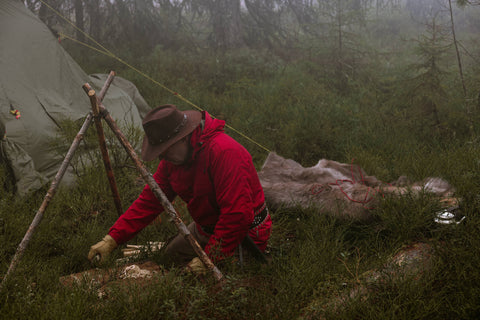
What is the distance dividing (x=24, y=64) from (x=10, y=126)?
130 cm

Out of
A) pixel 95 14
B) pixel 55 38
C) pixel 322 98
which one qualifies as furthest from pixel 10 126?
pixel 95 14

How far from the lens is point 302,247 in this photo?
2883mm

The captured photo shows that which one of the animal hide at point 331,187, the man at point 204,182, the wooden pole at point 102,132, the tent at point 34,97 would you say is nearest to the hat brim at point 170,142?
the man at point 204,182

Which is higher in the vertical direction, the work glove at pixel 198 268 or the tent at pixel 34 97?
the tent at pixel 34 97

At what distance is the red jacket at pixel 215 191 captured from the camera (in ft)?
7.90

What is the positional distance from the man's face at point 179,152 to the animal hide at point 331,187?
1543 millimetres

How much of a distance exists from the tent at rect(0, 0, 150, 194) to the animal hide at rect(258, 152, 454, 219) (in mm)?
2023

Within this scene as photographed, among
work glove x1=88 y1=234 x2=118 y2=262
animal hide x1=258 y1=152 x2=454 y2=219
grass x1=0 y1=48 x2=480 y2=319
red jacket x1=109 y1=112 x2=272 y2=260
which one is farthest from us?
animal hide x1=258 y1=152 x2=454 y2=219

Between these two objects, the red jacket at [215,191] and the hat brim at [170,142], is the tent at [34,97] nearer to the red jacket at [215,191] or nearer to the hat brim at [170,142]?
the red jacket at [215,191]

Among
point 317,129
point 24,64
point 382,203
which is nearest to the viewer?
point 382,203

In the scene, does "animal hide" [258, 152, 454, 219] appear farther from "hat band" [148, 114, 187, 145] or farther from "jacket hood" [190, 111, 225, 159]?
"hat band" [148, 114, 187, 145]

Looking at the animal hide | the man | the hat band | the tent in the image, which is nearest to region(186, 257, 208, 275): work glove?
the man

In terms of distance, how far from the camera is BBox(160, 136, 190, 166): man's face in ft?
8.26

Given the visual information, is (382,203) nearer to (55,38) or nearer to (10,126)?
(10,126)
